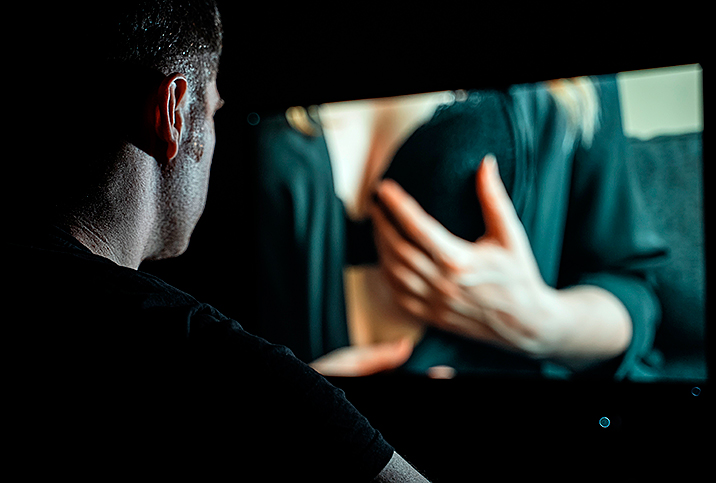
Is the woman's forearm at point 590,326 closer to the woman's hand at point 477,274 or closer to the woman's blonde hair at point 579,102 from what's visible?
the woman's hand at point 477,274

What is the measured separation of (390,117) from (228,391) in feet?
6.59

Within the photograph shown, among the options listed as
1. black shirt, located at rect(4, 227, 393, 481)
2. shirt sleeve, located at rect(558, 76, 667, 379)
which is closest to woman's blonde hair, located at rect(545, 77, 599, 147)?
shirt sleeve, located at rect(558, 76, 667, 379)

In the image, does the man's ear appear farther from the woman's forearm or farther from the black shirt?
the woman's forearm

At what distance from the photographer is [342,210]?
2.50 metres

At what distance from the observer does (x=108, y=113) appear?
0.77m

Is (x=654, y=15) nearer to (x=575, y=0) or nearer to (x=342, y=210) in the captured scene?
(x=575, y=0)

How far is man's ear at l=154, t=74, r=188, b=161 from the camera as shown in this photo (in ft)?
2.57

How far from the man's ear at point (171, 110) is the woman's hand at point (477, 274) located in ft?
5.39

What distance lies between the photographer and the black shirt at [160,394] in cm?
55

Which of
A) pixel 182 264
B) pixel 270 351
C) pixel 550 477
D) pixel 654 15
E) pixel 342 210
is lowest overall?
pixel 550 477

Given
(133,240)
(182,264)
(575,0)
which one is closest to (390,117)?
(575,0)

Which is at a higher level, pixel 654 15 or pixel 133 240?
pixel 654 15

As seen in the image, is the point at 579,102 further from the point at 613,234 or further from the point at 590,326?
the point at 590,326

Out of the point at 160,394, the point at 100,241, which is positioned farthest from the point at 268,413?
the point at 100,241
